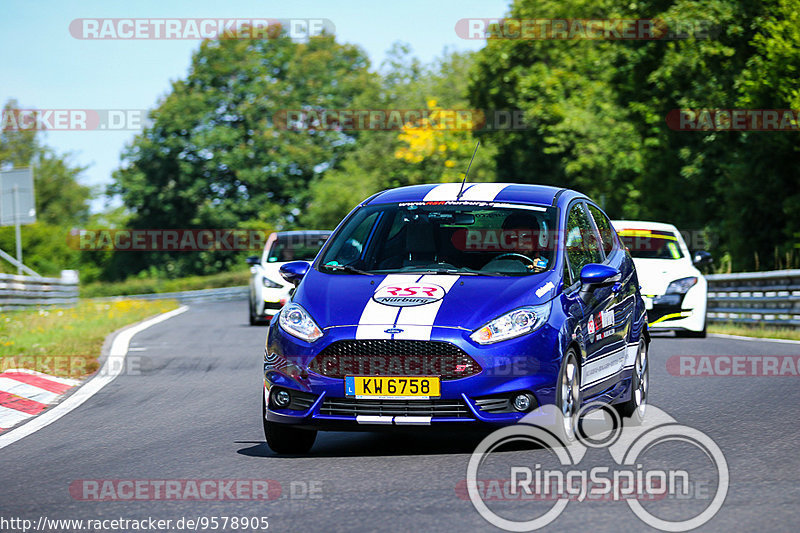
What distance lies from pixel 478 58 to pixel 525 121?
5.74m

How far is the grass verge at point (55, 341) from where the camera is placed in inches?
553

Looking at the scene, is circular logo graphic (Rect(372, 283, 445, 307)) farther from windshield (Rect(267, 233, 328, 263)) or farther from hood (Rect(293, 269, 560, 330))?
windshield (Rect(267, 233, 328, 263))

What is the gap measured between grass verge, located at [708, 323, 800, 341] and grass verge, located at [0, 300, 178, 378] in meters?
10.1

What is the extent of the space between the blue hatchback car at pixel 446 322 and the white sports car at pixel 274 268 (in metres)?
11.8

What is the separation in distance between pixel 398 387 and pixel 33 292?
2320 cm

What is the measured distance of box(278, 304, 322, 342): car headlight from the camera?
757 cm

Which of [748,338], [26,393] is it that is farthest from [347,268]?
[748,338]

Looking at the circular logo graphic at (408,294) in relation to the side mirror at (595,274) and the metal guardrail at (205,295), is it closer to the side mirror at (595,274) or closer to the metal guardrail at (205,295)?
the side mirror at (595,274)

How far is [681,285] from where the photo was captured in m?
17.9

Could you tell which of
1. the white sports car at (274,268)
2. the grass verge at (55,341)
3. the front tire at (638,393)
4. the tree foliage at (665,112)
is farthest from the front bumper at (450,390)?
the tree foliage at (665,112)

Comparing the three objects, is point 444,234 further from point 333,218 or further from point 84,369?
point 333,218

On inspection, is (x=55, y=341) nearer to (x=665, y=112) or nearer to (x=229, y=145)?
(x=665, y=112)

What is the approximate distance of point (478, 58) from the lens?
182 feet

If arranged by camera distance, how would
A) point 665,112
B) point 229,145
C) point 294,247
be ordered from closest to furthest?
point 294,247 < point 665,112 < point 229,145
